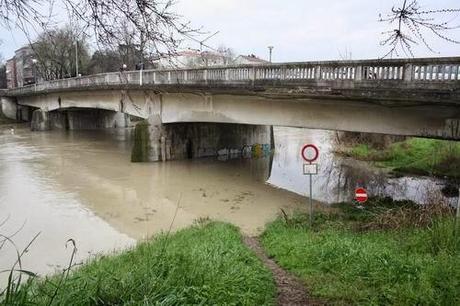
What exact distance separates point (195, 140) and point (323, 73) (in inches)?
505

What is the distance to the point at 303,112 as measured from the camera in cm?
1638

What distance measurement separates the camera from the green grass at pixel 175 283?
415 centimetres

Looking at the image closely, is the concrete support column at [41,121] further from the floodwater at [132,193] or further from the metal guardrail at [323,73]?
the metal guardrail at [323,73]

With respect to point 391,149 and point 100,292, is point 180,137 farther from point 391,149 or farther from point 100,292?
point 100,292

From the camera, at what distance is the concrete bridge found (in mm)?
11492

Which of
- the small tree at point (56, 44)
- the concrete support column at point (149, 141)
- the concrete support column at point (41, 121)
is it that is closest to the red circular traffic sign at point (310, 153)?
the small tree at point (56, 44)

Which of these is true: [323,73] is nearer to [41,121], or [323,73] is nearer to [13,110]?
[41,121]

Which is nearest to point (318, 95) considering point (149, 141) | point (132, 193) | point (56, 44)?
point (132, 193)

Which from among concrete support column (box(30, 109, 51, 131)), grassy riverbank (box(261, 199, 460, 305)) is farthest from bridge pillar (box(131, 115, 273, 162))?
concrete support column (box(30, 109, 51, 131))

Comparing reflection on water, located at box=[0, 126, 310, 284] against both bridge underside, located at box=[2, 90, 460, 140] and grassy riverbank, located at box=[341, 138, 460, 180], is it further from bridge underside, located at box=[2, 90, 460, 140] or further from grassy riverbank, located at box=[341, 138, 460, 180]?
grassy riverbank, located at box=[341, 138, 460, 180]

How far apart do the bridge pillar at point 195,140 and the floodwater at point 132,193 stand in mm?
906

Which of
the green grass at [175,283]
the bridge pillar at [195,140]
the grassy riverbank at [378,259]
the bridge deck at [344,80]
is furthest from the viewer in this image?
the bridge pillar at [195,140]

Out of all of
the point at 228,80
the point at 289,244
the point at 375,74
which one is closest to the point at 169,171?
the point at 228,80

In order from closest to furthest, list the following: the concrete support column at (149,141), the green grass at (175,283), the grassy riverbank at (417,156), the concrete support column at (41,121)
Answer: the green grass at (175,283)
the grassy riverbank at (417,156)
the concrete support column at (149,141)
the concrete support column at (41,121)
